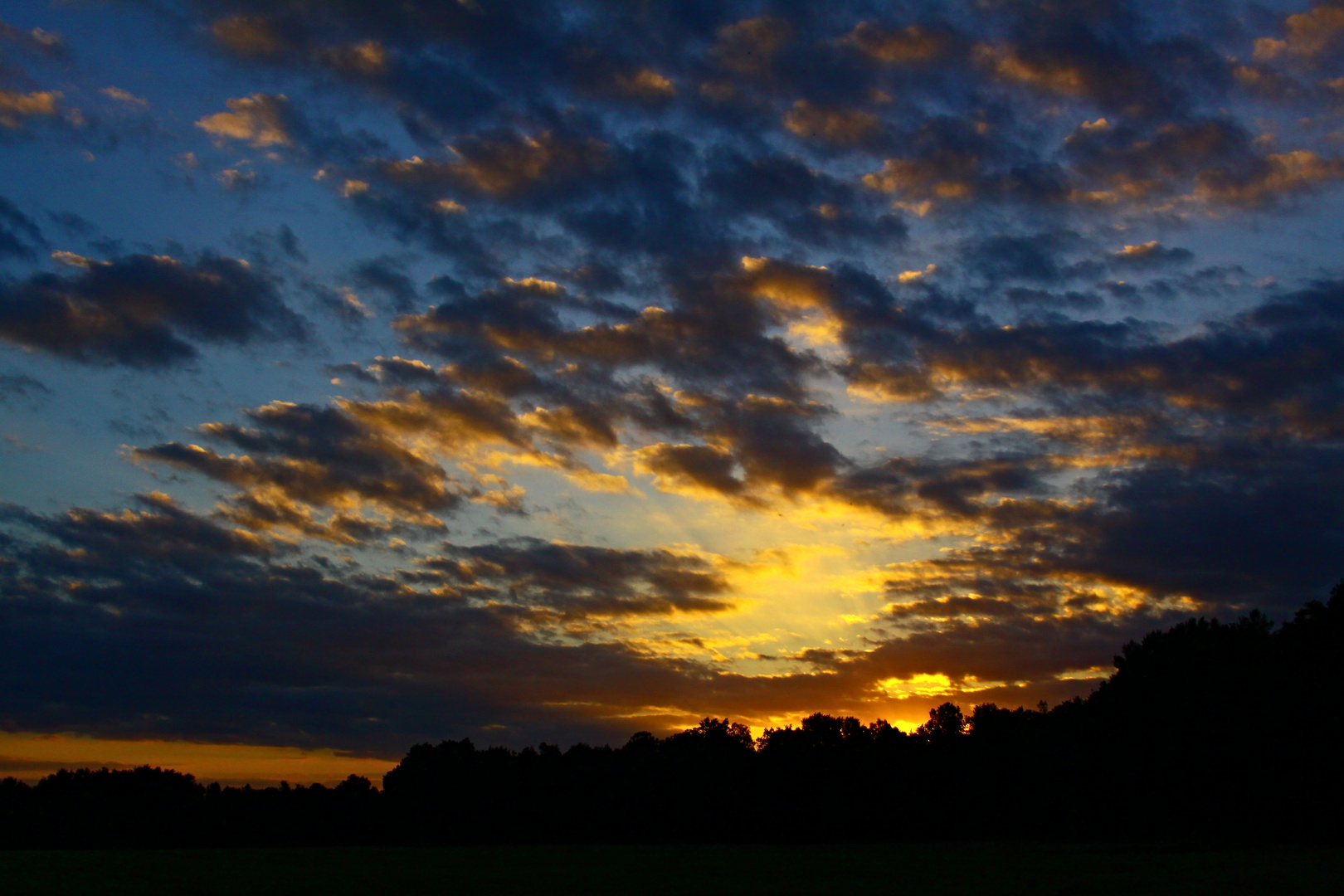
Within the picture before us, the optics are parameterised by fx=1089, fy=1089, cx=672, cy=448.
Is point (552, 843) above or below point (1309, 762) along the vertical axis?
below

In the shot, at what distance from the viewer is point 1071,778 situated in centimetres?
11075

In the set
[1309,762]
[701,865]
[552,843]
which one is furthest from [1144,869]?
[552,843]

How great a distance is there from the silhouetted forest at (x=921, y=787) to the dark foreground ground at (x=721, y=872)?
1927 cm

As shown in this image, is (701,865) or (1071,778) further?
(1071,778)

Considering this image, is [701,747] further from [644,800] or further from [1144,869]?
[1144,869]

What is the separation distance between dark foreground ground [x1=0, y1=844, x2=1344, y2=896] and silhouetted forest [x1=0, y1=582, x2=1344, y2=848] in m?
→ 19.3

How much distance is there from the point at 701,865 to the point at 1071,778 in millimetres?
60066

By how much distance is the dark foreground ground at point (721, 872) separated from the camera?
44812 mm

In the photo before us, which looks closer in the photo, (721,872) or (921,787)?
(721,872)

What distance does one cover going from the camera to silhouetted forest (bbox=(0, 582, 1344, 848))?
324ft

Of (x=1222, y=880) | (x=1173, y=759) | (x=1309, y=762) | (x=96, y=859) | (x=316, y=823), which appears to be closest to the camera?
(x=1222, y=880)

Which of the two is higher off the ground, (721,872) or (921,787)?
(921,787)

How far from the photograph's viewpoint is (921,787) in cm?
11794

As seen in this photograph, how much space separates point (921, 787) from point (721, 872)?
2601 inches
